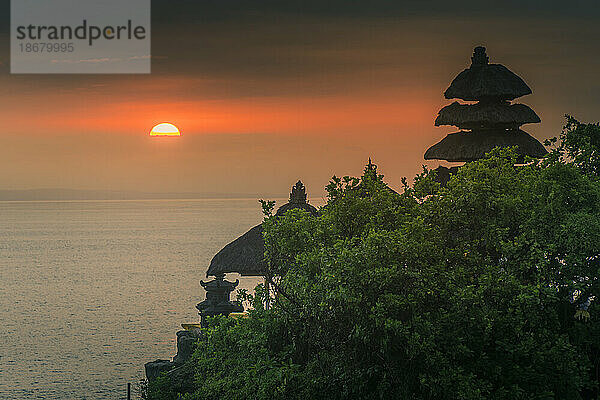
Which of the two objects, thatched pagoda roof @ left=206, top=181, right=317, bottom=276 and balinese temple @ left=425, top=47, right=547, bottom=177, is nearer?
balinese temple @ left=425, top=47, right=547, bottom=177

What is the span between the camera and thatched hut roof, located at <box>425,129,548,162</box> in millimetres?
23766

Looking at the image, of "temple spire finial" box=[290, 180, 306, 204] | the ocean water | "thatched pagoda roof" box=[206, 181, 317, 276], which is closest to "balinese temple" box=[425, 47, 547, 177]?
"temple spire finial" box=[290, 180, 306, 204]

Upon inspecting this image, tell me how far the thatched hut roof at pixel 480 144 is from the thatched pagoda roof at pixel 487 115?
0.87 feet

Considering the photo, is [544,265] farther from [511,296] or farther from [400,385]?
[400,385]

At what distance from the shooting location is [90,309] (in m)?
78.9

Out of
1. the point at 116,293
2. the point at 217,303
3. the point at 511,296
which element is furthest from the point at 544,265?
the point at 116,293

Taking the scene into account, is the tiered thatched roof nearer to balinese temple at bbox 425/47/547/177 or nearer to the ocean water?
balinese temple at bbox 425/47/547/177

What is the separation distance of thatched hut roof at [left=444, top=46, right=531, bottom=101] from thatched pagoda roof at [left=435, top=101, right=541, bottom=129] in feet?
1.01

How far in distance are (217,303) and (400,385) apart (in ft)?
42.6

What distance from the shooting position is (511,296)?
45.7 ft

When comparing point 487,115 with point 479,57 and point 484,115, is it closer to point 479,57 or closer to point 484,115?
point 484,115

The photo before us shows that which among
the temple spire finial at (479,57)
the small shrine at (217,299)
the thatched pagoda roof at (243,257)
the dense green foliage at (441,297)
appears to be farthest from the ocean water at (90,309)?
the dense green foliage at (441,297)

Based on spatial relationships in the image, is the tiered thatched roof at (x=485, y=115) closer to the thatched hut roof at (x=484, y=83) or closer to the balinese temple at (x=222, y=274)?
the thatched hut roof at (x=484, y=83)

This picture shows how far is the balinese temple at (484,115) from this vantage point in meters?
23.9
